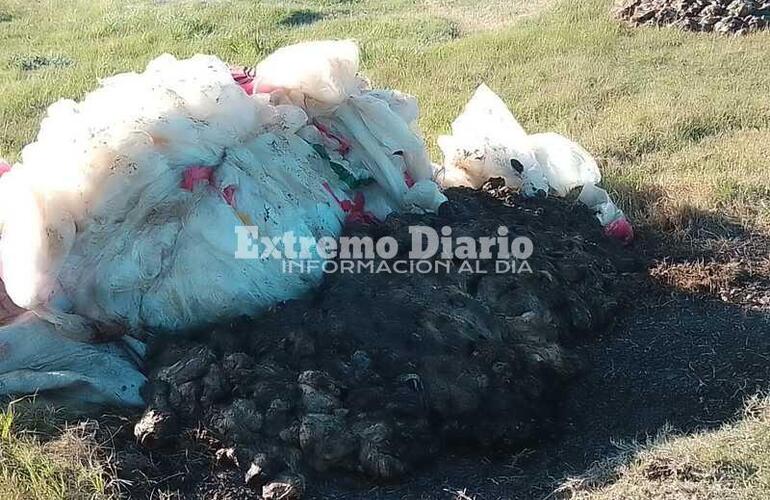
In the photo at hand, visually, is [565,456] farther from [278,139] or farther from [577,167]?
[577,167]

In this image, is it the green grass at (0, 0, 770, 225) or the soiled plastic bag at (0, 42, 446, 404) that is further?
the green grass at (0, 0, 770, 225)

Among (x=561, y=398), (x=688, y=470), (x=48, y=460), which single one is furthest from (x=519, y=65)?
(x=48, y=460)

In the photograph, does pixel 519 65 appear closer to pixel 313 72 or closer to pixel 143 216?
pixel 313 72

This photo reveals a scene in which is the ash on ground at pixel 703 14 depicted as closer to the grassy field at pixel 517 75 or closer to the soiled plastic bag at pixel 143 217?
the grassy field at pixel 517 75

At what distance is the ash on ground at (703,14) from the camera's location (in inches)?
312

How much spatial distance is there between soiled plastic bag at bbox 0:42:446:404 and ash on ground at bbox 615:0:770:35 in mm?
4845

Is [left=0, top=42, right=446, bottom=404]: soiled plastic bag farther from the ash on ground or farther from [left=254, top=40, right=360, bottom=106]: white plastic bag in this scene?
the ash on ground

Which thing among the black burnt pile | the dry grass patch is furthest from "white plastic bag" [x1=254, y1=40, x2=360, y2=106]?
the dry grass patch

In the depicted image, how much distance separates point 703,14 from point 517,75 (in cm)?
175

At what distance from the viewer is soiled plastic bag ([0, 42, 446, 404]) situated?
3711mm

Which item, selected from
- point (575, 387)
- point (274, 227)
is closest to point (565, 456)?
point (575, 387)

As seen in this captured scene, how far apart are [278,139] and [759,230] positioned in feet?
7.83

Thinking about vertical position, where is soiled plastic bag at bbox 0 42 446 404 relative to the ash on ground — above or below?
above

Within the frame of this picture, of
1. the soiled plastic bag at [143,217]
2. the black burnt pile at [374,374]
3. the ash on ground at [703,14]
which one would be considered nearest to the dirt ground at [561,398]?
the black burnt pile at [374,374]
